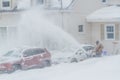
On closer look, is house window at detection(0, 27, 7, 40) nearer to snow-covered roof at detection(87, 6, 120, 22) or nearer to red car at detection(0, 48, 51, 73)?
snow-covered roof at detection(87, 6, 120, 22)

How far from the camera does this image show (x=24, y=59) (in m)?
25.3

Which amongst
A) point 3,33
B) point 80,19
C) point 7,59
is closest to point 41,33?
point 80,19

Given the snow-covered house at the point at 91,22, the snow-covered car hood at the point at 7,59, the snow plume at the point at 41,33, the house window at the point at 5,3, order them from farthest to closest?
the house window at the point at 5,3 → the snow-covered house at the point at 91,22 → the snow plume at the point at 41,33 → the snow-covered car hood at the point at 7,59

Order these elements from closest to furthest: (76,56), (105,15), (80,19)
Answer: (76,56)
(105,15)
(80,19)

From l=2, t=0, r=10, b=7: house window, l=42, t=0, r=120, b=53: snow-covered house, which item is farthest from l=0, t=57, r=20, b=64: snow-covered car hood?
l=2, t=0, r=10, b=7: house window

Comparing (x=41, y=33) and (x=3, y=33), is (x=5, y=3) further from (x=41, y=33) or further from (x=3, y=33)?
(x=41, y=33)

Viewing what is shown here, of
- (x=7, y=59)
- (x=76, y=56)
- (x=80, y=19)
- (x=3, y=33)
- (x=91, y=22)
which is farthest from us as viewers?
(x=3, y=33)

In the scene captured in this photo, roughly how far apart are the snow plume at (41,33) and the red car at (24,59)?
5804 mm

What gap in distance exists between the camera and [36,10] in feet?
116

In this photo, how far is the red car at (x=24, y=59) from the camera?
80.1ft

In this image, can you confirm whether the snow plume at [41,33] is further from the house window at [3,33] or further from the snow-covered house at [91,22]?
the house window at [3,33]

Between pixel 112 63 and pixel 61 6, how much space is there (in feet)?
49.7

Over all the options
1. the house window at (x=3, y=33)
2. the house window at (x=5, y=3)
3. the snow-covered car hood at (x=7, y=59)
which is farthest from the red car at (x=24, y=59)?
the house window at (x=5, y=3)

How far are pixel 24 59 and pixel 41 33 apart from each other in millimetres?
9397
